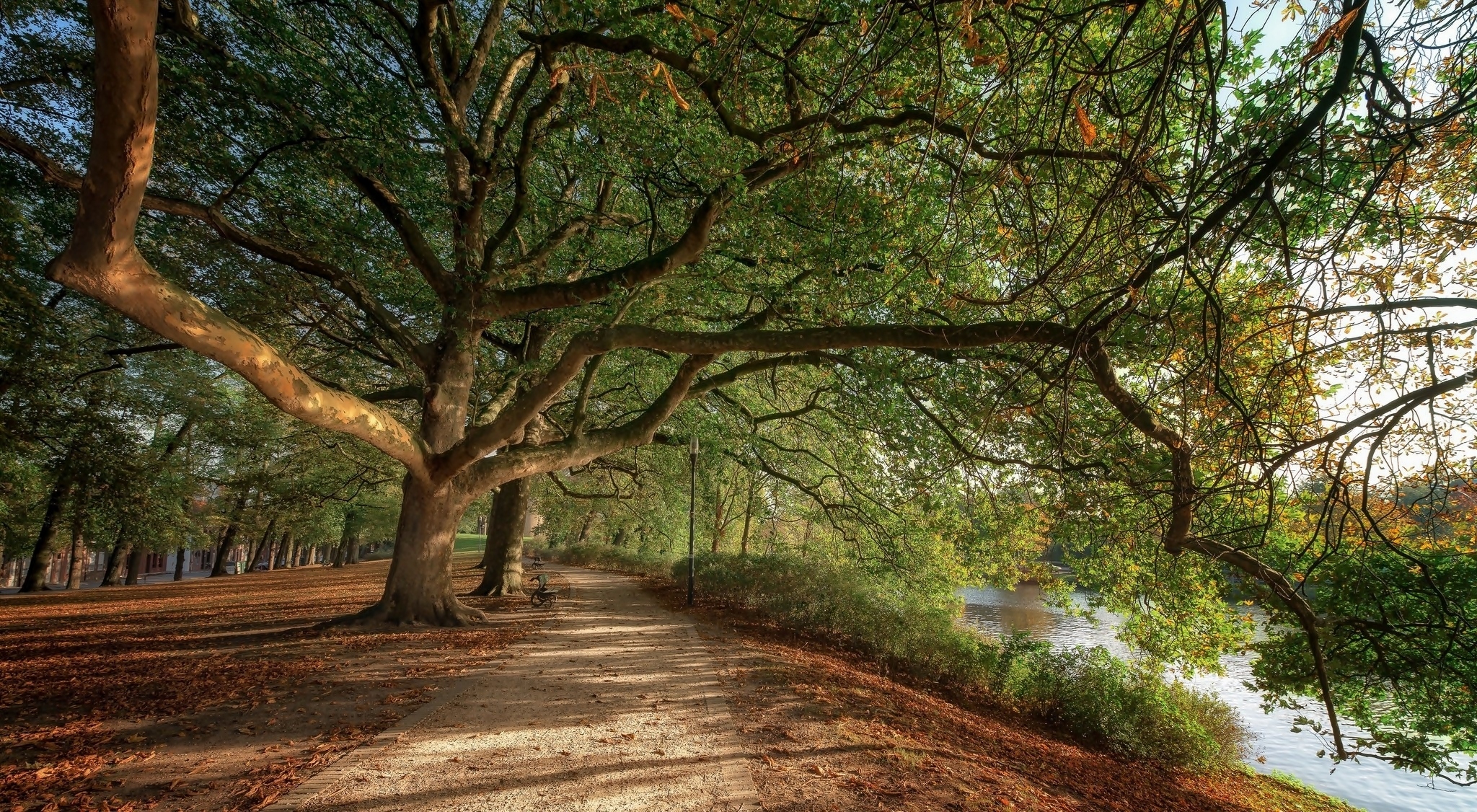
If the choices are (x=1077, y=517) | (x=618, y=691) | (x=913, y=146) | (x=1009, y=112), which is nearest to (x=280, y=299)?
(x=618, y=691)

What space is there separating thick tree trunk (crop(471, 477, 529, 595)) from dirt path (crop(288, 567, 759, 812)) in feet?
24.3

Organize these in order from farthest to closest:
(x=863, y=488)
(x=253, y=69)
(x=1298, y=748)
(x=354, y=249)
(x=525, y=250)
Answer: (x=863, y=488)
(x=1298, y=748)
(x=525, y=250)
(x=354, y=249)
(x=253, y=69)

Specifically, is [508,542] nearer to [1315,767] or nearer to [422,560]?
[422,560]

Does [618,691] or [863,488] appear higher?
[863,488]

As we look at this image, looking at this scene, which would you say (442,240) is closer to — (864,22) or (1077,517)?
(864,22)

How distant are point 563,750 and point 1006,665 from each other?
7142 mm

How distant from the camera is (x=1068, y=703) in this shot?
8156mm

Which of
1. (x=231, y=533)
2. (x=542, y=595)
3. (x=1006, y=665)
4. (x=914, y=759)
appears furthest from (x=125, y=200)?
(x=231, y=533)

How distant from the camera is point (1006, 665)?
910 centimetres

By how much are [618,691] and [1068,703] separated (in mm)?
6103

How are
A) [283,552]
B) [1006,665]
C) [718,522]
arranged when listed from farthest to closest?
1. [283,552]
2. [718,522]
3. [1006,665]

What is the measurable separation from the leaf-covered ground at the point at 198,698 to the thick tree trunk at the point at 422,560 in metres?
0.38

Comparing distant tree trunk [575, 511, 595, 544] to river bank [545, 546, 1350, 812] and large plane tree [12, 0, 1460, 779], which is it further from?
river bank [545, 546, 1350, 812]

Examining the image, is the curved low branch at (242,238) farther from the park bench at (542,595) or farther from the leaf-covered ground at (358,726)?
the park bench at (542,595)
